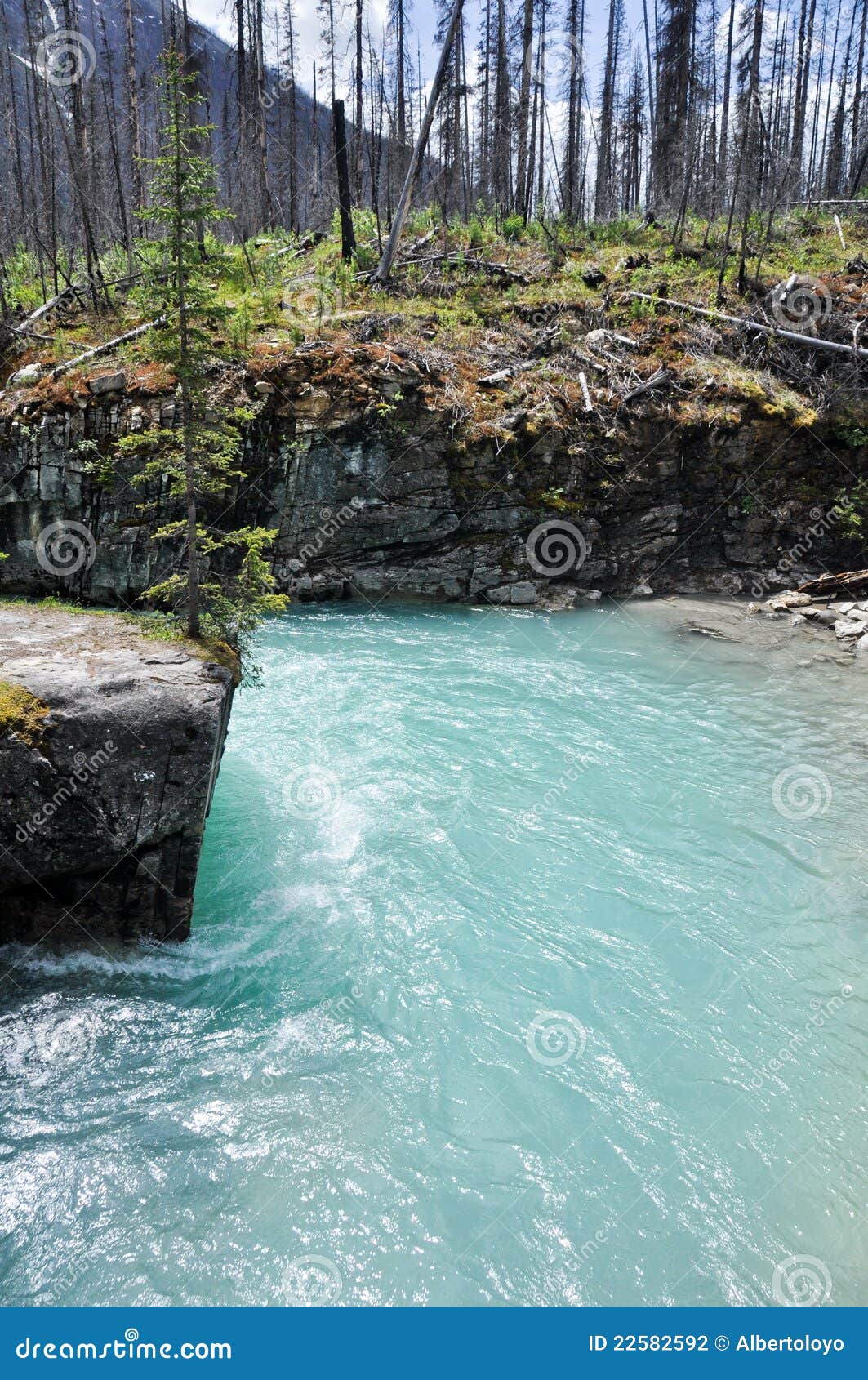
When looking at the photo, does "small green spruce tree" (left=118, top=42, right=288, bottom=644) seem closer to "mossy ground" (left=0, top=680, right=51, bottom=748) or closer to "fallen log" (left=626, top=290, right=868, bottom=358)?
"mossy ground" (left=0, top=680, right=51, bottom=748)

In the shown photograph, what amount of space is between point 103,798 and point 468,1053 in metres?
3.63

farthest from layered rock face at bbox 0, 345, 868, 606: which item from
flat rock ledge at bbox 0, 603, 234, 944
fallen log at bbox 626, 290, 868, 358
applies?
flat rock ledge at bbox 0, 603, 234, 944

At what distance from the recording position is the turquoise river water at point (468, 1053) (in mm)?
4145

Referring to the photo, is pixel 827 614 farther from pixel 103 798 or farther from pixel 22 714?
pixel 22 714

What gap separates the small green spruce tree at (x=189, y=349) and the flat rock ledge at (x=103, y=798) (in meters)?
1.41

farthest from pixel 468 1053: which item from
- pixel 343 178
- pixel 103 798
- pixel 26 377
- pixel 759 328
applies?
pixel 343 178

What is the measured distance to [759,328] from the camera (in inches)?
830

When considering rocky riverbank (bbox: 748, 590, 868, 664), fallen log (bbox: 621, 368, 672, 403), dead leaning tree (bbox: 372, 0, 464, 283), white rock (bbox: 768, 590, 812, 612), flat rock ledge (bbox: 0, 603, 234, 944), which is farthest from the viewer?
dead leaning tree (bbox: 372, 0, 464, 283)

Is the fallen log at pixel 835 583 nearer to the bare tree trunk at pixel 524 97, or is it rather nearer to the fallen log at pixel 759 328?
the fallen log at pixel 759 328

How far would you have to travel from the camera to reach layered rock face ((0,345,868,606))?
17.2 meters

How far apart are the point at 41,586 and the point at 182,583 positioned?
1266cm

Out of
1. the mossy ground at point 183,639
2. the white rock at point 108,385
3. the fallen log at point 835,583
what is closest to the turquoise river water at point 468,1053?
the mossy ground at point 183,639

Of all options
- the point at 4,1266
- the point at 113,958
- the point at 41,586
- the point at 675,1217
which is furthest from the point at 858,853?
the point at 41,586

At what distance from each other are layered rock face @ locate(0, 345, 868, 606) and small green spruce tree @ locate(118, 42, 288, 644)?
10210 mm
